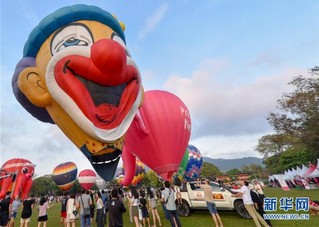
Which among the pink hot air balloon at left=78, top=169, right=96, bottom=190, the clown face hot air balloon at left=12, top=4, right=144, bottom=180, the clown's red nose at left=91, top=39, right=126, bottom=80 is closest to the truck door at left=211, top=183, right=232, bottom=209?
the clown face hot air balloon at left=12, top=4, right=144, bottom=180

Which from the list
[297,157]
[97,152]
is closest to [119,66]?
[97,152]

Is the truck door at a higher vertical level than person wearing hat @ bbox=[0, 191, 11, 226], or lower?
lower

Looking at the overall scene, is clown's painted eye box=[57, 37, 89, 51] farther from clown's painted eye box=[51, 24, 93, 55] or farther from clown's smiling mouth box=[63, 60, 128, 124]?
clown's smiling mouth box=[63, 60, 128, 124]

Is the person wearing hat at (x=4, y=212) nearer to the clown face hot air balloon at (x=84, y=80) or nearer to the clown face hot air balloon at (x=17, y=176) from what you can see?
the clown face hot air balloon at (x=84, y=80)

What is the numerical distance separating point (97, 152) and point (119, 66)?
96.0 inches

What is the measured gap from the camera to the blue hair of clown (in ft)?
25.8

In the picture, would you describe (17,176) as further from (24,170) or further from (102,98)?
(102,98)

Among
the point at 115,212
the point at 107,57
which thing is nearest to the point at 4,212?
the point at 115,212

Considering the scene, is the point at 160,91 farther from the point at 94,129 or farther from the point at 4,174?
the point at 4,174

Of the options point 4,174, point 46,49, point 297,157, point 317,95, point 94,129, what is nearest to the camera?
point 94,129

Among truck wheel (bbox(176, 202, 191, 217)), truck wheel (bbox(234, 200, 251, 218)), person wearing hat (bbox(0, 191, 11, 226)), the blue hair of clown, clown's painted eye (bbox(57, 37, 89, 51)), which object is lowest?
truck wheel (bbox(234, 200, 251, 218))

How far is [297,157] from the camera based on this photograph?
57281mm

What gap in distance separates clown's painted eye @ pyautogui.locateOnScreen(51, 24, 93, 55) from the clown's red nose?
2.20 ft

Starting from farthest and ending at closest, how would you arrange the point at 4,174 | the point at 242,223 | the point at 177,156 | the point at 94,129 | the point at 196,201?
A: the point at 4,174 < the point at 177,156 < the point at 196,201 < the point at 242,223 < the point at 94,129
